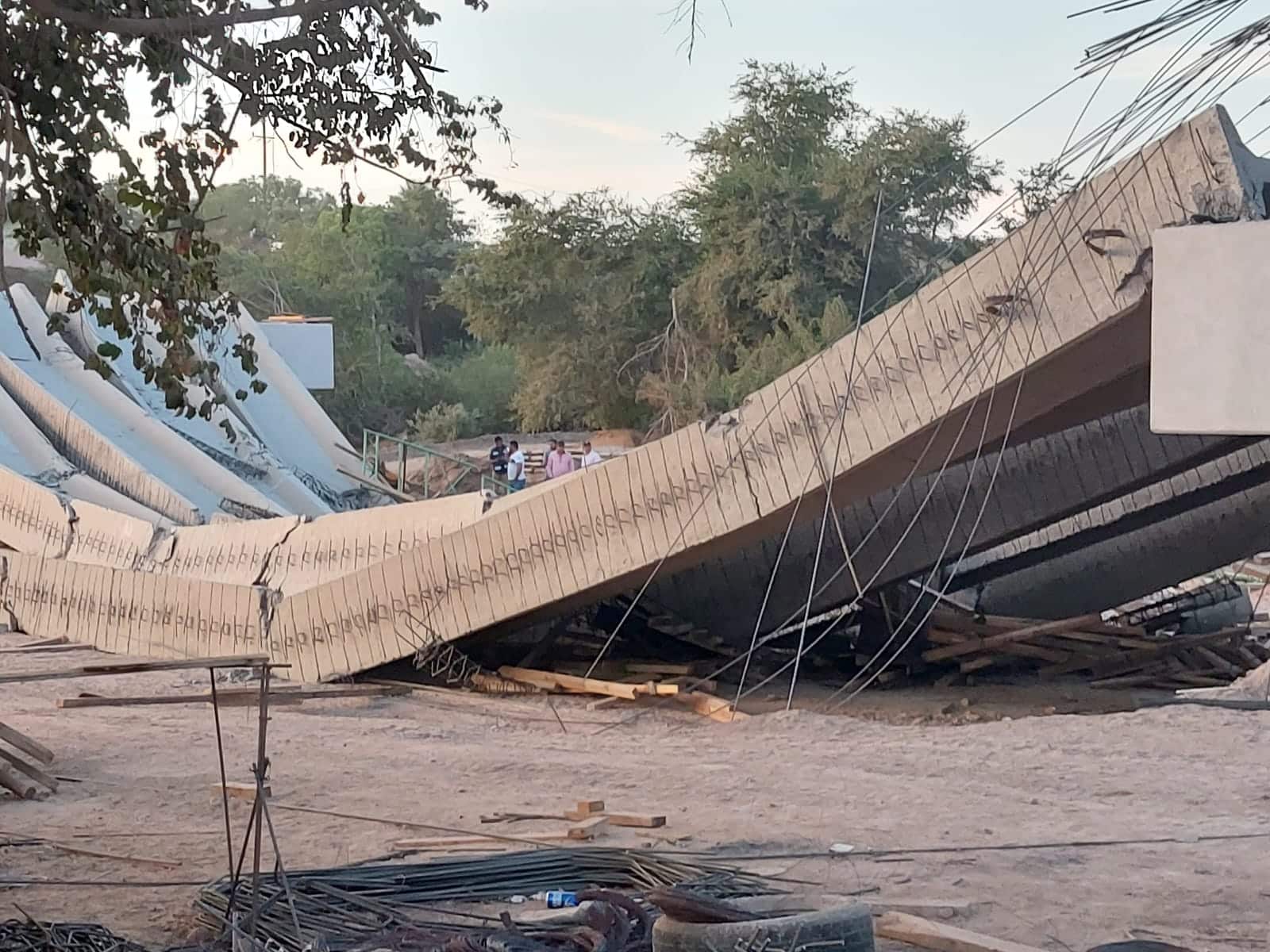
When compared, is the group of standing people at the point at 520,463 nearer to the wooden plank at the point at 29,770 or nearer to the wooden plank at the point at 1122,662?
the wooden plank at the point at 1122,662

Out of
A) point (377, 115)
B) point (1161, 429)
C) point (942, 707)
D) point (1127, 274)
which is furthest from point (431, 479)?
point (1161, 429)

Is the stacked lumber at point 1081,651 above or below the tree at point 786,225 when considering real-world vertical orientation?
below

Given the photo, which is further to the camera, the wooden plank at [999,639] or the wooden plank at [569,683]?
the wooden plank at [999,639]

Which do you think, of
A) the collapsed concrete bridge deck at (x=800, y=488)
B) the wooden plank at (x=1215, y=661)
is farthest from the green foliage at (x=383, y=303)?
the wooden plank at (x=1215, y=661)

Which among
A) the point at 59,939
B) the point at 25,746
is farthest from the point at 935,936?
the point at 25,746

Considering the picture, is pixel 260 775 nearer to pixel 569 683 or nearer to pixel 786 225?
pixel 569 683

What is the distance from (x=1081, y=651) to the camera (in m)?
12.4

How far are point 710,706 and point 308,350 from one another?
18470mm

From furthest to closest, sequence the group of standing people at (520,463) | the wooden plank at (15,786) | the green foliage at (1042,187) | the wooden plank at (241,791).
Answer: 1. the group of standing people at (520,463)
2. the wooden plank at (15,786)
3. the wooden plank at (241,791)
4. the green foliage at (1042,187)

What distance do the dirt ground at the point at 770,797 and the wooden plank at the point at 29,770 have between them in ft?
0.53

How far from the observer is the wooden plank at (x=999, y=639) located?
39.2 ft

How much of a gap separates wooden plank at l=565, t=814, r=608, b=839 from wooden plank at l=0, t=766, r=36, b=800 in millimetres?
3129

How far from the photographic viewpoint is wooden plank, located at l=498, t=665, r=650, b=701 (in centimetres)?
1149

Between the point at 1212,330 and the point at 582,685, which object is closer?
the point at 1212,330
